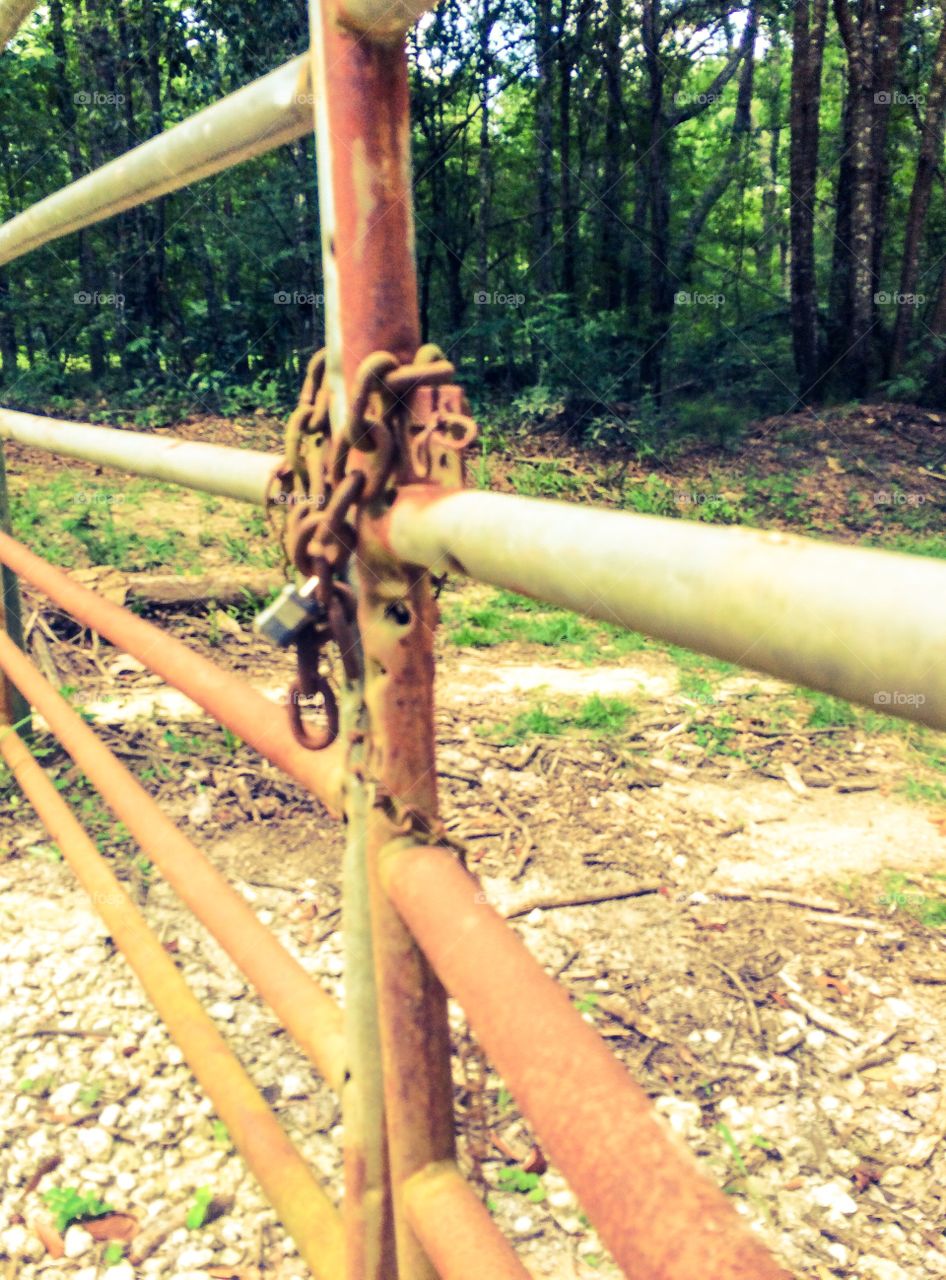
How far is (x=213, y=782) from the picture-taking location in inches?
124

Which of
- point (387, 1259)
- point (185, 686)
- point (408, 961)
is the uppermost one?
point (185, 686)

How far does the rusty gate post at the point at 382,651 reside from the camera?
2.49 ft

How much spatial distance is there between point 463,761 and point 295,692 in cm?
247

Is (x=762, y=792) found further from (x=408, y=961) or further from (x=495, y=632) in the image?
(x=408, y=961)

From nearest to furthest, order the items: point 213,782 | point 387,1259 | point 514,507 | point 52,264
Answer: point 514,507 < point 387,1259 < point 213,782 < point 52,264

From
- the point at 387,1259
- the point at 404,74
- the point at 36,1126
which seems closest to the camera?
the point at 404,74

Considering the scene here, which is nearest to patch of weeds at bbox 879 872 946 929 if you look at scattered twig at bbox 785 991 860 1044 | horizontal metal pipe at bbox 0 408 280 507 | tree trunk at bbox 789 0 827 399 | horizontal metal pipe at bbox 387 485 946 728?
scattered twig at bbox 785 991 860 1044

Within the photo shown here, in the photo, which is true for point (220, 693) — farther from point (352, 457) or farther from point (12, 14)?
point (12, 14)

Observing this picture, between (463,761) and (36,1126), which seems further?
(463,761)

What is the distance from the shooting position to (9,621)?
2.60 meters

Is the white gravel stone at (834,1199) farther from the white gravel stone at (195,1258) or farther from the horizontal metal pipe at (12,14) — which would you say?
the horizontal metal pipe at (12,14)

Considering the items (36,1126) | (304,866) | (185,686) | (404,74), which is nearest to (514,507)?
(404,74)

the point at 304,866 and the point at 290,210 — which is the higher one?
the point at 290,210

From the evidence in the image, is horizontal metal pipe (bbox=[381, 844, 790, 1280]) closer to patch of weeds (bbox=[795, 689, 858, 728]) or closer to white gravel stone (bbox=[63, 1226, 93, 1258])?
white gravel stone (bbox=[63, 1226, 93, 1258])
